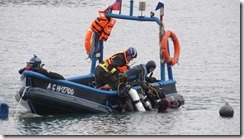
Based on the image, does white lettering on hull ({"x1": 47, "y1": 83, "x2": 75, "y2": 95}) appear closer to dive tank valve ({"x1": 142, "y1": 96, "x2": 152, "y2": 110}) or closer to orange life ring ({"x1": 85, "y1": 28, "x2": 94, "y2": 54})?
dive tank valve ({"x1": 142, "y1": 96, "x2": 152, "y2": 110})

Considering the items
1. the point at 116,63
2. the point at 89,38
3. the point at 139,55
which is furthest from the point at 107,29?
the point at 139,55

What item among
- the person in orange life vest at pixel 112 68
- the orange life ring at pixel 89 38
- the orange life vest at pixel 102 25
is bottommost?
the person in orange life vest at pixel 112 68

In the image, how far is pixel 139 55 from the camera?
132 ft

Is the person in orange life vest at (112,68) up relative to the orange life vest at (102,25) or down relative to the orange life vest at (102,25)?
down

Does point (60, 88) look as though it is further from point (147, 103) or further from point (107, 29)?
point (107, 29)

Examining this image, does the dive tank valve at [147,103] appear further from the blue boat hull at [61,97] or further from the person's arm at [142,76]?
the blue boat hull at [61,97]

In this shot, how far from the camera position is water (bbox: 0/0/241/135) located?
937 inches

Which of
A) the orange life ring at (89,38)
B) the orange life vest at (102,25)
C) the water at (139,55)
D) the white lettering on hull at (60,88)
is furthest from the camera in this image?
the orange life ring at (89,38)

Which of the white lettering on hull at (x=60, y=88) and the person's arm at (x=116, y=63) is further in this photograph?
the person's arm at (x=116, y=63)

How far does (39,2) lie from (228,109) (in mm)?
35709

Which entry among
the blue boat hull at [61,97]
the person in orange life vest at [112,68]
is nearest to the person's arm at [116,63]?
the person in orange life vest at [112,68]

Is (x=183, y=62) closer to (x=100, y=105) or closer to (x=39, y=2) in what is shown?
(x=100, y=105)

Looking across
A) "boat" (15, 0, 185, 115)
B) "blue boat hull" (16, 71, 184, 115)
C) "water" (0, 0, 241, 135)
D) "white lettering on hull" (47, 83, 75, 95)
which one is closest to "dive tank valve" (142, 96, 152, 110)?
"boat" (15, 0, 185, 115)

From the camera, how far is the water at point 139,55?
78.1 ft
